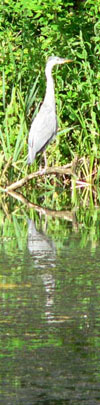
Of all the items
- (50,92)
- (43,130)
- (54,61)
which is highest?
(54,61)

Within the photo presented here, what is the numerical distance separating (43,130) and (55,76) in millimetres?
1774

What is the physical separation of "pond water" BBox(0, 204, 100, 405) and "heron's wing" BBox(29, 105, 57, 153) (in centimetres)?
403

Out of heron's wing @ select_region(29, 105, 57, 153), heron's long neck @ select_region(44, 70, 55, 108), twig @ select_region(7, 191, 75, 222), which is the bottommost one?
twig @ select_region(7, 191, 75, 222)

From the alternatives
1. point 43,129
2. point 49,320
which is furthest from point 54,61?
point 49,320

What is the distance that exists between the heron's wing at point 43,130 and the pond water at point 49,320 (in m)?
4.03

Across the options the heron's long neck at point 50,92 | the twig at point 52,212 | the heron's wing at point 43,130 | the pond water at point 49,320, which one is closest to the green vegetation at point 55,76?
the heron's long neck at point 50,92

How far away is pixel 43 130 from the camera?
40.1ft

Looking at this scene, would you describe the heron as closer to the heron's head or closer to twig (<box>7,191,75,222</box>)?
the heron's head

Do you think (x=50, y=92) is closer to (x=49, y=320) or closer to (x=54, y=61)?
(x=54, y=61)

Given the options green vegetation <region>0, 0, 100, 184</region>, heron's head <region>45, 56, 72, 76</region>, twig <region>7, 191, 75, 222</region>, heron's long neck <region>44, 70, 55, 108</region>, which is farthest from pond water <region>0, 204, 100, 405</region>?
green vegetation <region>0, 0, 100, 184</region>

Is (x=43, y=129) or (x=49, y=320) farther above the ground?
(x=49, y=320)

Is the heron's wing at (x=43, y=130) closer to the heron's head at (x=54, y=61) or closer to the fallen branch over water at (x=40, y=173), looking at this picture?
the fallen branch over water at (x=40, y=173)

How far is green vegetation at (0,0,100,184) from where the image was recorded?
42.4 feet

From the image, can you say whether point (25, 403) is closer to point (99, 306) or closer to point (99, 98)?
point (99, 306)
